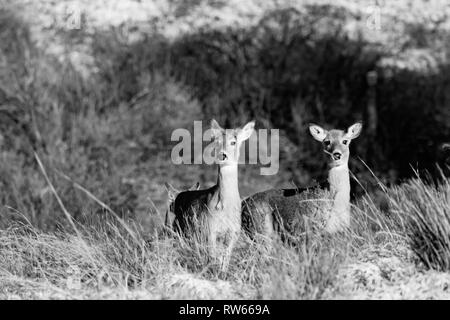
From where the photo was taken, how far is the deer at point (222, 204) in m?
7.46

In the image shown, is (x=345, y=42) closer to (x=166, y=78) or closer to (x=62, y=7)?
(x=166, y=78)

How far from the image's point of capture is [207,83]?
2684cm

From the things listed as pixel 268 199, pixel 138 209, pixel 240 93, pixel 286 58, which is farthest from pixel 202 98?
pixel 268 199

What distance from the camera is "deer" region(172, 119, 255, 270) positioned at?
24.5 feet

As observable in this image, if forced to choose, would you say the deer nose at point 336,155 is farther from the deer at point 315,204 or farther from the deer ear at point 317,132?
the deer ear at point 317,132

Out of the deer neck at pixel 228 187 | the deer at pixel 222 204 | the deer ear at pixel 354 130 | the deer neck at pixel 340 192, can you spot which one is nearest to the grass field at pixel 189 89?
the deer at pixel 222 204

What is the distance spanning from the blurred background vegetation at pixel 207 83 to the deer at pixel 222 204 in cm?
1354

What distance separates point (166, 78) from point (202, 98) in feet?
3.89

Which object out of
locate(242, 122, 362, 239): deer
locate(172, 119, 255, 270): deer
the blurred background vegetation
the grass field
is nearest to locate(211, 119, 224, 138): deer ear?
locate(172, 119, 255, 270): deer

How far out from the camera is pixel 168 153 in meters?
25.2

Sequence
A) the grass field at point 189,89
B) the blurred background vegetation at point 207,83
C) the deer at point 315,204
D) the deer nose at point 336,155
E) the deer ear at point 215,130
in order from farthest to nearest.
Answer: the blurred background vegetation at point 207,83, the grass field at point 189,89, the deer ear at point 215,130, the deer nose at point 336,155, the deer at point 315,204

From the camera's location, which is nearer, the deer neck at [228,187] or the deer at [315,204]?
the deer at [315,204]

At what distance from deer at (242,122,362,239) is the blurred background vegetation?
1360 centimetres
